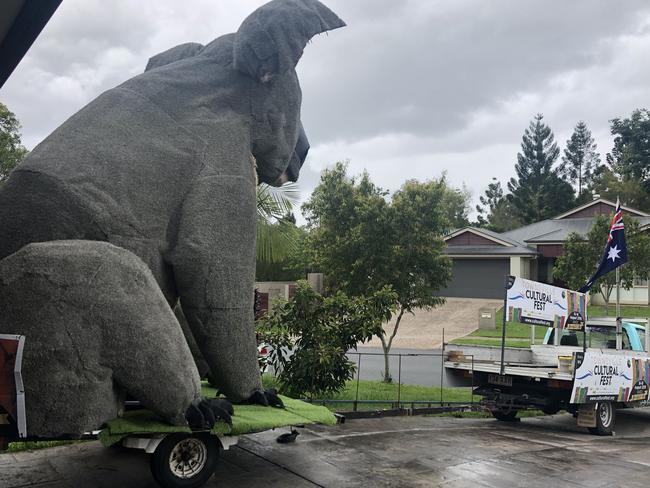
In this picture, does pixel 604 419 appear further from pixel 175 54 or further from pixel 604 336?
pixel 175 54

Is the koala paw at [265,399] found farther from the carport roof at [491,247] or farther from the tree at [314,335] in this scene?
the carport roof at [491,247]

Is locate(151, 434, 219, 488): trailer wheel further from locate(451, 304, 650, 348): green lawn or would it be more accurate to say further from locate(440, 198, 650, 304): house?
locate(440, 198, 650, 304): house

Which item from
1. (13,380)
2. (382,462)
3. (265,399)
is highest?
(13,380)

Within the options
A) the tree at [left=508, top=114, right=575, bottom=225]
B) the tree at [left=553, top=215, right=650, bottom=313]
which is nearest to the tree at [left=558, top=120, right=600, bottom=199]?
the tree at [left=508, top=114, right=575, bottom=225]

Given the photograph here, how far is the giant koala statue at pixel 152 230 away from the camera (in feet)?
11.6

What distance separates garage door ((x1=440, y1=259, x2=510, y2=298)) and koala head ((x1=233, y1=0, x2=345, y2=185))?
28970mm

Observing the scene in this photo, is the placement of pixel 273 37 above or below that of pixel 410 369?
above

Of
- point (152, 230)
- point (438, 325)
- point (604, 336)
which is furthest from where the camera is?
point (438, 325)

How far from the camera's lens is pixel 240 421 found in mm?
4379

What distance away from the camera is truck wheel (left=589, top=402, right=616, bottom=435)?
340 inches

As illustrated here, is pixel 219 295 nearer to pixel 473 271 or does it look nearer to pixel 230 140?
pixel 230 140

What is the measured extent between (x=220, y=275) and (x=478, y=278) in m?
31.4

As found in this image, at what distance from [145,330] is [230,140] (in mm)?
1761

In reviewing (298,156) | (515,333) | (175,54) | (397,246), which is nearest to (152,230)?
(298,156)
